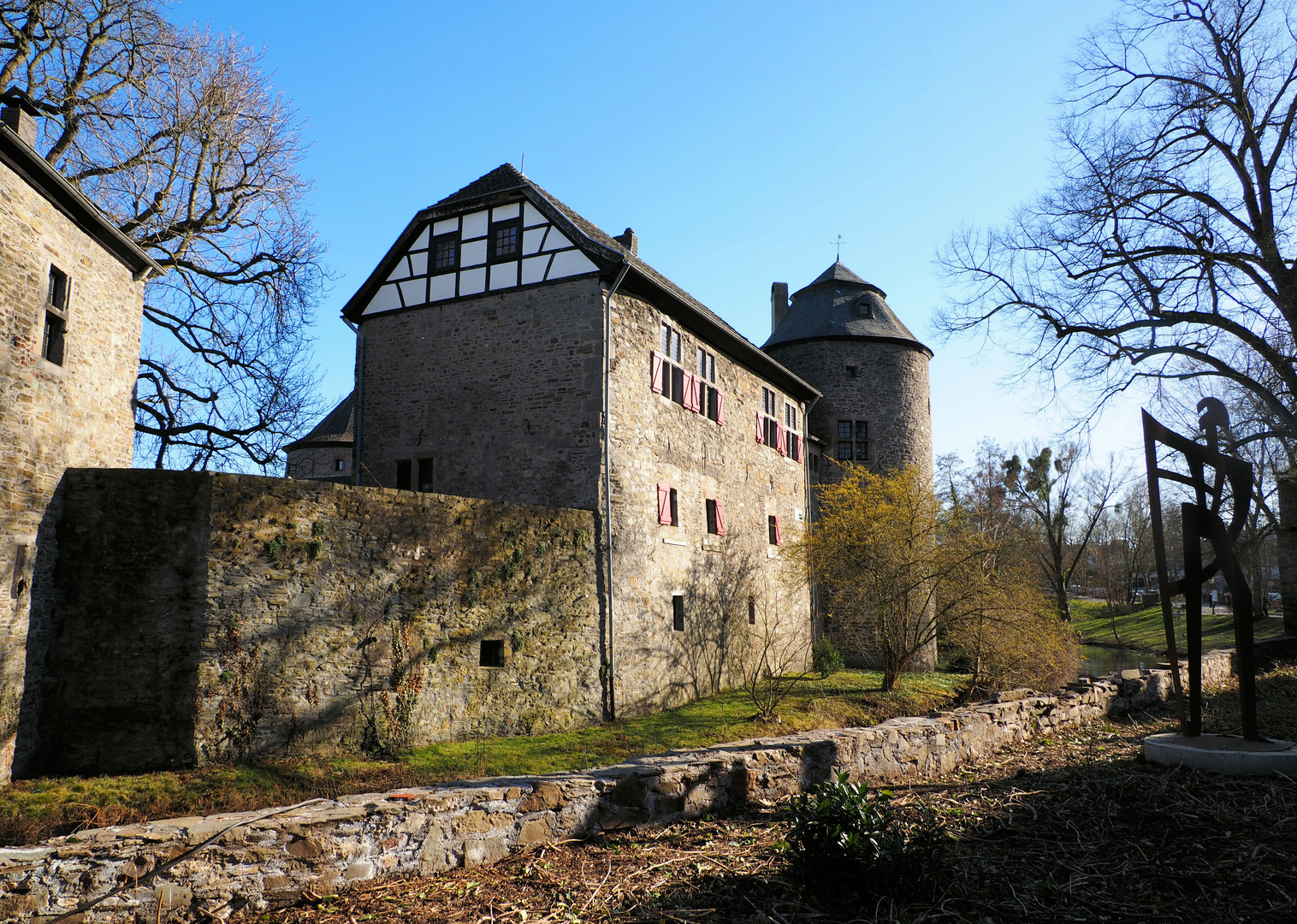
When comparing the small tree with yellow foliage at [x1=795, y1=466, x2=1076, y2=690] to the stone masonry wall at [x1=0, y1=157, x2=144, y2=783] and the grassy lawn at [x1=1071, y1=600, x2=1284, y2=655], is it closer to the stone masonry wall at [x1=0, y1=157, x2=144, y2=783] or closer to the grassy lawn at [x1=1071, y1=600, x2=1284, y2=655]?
the grassy lawn at [x1=1071, y1=600, x2=1284, y2=655]

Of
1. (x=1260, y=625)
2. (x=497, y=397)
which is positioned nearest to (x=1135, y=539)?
(x=1260, y=625)

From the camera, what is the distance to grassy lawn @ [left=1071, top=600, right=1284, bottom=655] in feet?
94.0

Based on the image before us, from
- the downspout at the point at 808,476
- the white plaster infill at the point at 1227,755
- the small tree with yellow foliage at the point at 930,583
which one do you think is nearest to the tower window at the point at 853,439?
the downspout at the point at 808,476

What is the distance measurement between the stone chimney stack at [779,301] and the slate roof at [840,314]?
2.07 meters

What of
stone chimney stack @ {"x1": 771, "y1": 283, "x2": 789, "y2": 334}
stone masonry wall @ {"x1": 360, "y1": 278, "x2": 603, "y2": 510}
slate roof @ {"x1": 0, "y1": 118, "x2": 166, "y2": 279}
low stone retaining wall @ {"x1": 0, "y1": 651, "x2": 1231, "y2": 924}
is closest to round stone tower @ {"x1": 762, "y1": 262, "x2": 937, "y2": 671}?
stone chimney stack @ {"x1": 771, "y1": 283, "x2": 789, "y2": 334}

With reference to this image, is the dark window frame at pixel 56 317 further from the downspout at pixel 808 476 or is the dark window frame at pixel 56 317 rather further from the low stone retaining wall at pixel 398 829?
the downspout at pixel 808 476

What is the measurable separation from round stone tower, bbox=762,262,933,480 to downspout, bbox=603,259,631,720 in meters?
12.0

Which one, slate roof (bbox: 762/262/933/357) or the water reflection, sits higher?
slate roof (bbox: 762/262/933/357)

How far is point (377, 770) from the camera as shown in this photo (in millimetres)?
9469

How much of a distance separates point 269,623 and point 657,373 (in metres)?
8.06

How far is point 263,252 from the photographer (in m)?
17.3

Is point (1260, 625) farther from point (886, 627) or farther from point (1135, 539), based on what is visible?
point (886, 627)

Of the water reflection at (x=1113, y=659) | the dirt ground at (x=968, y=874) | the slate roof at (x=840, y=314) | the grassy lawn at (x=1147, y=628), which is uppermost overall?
the slate roof at (x=840, y=314)

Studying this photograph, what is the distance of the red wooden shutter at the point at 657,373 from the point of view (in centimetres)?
1489
